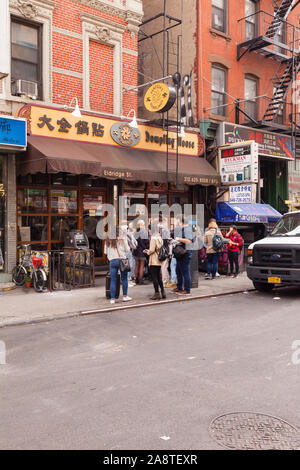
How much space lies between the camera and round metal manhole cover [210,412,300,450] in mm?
3602

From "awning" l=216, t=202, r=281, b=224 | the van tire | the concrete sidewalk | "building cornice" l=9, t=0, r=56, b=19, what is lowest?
the concrete sidewalk

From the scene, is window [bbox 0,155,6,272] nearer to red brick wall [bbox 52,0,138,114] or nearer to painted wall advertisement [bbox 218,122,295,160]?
red brick wall [bbox 52,0,138,114]

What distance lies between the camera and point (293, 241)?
416 inches

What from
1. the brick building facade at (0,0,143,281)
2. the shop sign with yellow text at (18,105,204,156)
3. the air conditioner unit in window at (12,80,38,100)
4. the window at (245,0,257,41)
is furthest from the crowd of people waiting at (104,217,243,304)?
the window at (245,0,257,41)

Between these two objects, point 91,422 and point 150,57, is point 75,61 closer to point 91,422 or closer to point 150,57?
point 150,57

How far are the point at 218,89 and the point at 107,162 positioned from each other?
7.37 m

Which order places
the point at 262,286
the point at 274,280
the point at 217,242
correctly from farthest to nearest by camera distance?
the point at 217,242
the point at 262,286
the point at 274,280

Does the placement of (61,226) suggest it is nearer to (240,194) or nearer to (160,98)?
(160,98)

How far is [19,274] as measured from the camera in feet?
38.8

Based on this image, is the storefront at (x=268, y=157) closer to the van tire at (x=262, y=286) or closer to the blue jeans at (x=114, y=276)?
the van tire at (x=262, y=286)

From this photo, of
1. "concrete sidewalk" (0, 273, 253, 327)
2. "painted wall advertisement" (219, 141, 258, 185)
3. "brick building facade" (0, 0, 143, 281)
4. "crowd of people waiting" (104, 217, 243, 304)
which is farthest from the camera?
"painted wall advertisement" (219, 141, 258, 185)

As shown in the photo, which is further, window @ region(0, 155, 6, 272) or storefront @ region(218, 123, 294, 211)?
storefront @ region(218, 123, 294, 211)

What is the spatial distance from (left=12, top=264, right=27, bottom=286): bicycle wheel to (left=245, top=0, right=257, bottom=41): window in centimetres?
1393

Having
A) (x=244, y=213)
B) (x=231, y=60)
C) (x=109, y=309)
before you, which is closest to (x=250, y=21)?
(x=231, y=60)
